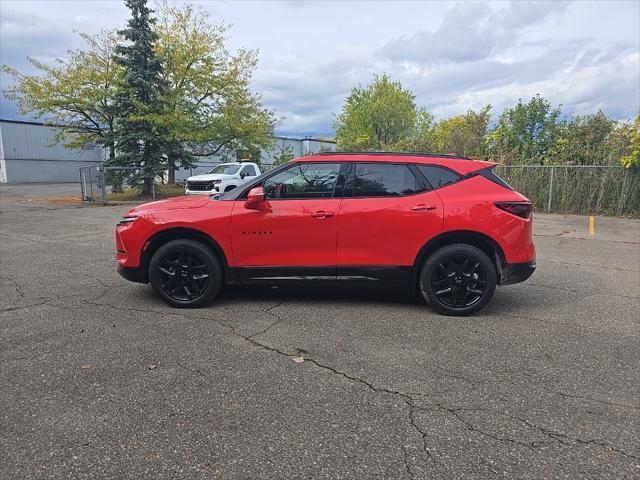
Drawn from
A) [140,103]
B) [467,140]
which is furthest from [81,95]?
[467,140]

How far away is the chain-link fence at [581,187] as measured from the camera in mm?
14727

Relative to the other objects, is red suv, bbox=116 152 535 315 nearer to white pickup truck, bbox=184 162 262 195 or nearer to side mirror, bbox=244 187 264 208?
side mirror, bbox=244 187 264 208

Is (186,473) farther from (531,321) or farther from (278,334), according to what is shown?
(531,321)

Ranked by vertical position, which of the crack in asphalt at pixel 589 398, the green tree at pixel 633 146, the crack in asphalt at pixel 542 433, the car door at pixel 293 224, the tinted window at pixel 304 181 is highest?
the green tree at pixel 633 146

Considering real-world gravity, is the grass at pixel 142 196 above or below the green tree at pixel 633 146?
below

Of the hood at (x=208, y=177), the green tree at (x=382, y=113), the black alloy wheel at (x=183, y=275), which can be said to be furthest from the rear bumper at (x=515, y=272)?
the green tree at (x=382, y=113)

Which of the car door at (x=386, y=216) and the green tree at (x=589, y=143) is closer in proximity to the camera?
the car door at (x=386, y=216)

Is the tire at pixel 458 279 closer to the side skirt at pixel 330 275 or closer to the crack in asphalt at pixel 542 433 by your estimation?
the side skirt at pixel 330 275

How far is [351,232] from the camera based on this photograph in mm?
4758

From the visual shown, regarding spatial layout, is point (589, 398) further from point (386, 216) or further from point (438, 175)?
point (438, 175)

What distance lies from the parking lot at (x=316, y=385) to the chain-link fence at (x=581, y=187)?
36.1 feet

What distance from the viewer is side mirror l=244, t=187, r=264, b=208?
4703 mm

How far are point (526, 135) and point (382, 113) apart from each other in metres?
26.0

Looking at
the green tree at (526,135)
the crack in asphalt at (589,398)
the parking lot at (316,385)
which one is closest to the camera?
the parking lot at (316,385)
